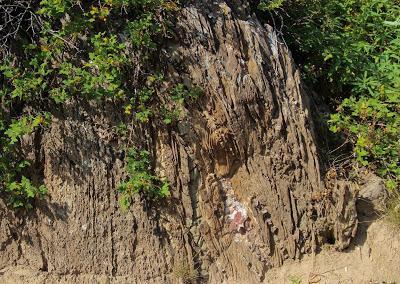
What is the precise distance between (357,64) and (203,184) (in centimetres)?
230

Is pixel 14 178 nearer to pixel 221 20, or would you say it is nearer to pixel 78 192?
pixel 78 192

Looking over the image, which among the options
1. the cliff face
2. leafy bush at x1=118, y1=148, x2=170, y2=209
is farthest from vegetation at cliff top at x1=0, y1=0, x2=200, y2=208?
the cliff face

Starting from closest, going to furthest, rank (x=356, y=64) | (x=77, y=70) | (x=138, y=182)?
(x=77, y=70) → (x=138, y=182) → (x=356, y=64)

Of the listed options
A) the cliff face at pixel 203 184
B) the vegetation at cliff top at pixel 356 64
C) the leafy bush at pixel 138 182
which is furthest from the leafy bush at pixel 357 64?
the leafy bush at pixel 138 182

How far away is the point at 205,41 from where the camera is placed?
485cm

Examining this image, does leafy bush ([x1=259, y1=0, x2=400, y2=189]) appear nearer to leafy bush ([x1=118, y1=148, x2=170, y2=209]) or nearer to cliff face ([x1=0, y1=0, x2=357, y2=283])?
cliff face ([x1=0, y1=0, x2=357, y2=283])

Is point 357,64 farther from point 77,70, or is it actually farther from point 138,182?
point 77,70

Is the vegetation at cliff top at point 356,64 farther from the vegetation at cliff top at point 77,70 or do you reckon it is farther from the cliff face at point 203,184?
the vegetation at cliff top at point 77,70

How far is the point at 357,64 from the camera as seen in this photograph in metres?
6.05

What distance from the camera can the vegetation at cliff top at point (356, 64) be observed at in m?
5.61

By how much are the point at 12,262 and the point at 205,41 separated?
2.43 m

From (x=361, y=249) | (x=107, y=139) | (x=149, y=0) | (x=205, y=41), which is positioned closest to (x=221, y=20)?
(x=205, y=41)

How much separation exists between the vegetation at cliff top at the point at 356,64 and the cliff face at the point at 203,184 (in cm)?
66

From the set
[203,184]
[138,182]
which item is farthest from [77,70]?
[203,184]
